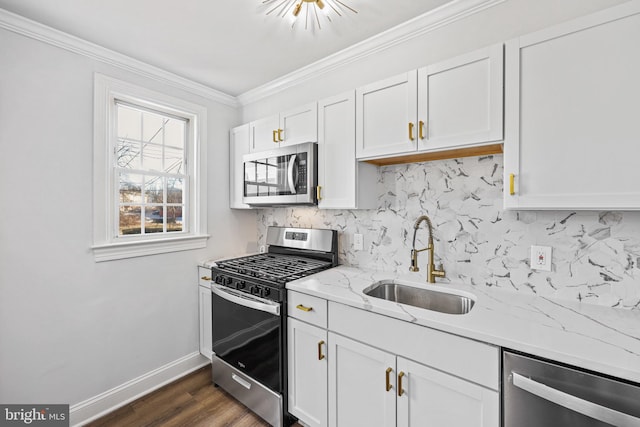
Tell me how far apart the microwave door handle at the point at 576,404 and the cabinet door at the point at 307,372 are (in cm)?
93

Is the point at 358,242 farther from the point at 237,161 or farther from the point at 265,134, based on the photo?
the point at 237,161

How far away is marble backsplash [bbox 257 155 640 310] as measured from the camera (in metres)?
1.38

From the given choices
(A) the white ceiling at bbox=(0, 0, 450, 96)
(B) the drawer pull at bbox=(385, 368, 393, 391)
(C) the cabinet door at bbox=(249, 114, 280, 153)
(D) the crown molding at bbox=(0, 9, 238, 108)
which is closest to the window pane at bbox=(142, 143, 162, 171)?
(D) the crown molding at bbox=(0, 9, 238, 108)

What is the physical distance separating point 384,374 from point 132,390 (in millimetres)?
1983

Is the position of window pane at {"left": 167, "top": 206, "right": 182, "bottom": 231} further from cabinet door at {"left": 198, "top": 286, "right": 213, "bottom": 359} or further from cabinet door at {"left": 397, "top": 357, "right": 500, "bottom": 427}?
cabinet door at {"left": 397, "top": 357, "right": 500, "bottom": 427}

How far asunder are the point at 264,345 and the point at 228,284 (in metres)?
0.54

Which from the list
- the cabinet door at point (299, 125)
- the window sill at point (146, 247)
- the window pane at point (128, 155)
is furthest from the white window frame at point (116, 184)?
the cabinet door at point (299, 125)

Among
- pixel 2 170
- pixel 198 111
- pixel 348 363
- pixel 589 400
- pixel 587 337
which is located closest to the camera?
pixel 589 400

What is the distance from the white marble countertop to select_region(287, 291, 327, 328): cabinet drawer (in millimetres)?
57

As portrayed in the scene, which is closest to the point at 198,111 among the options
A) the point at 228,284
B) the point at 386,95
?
the point at 228,284

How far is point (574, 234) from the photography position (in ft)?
4.78

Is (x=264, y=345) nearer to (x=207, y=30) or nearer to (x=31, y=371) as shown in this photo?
(x=31, y=371)

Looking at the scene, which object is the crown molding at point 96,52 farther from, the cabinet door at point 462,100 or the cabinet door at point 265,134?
the cabinet door at point 462,100

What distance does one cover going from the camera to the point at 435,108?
158 centimetres
